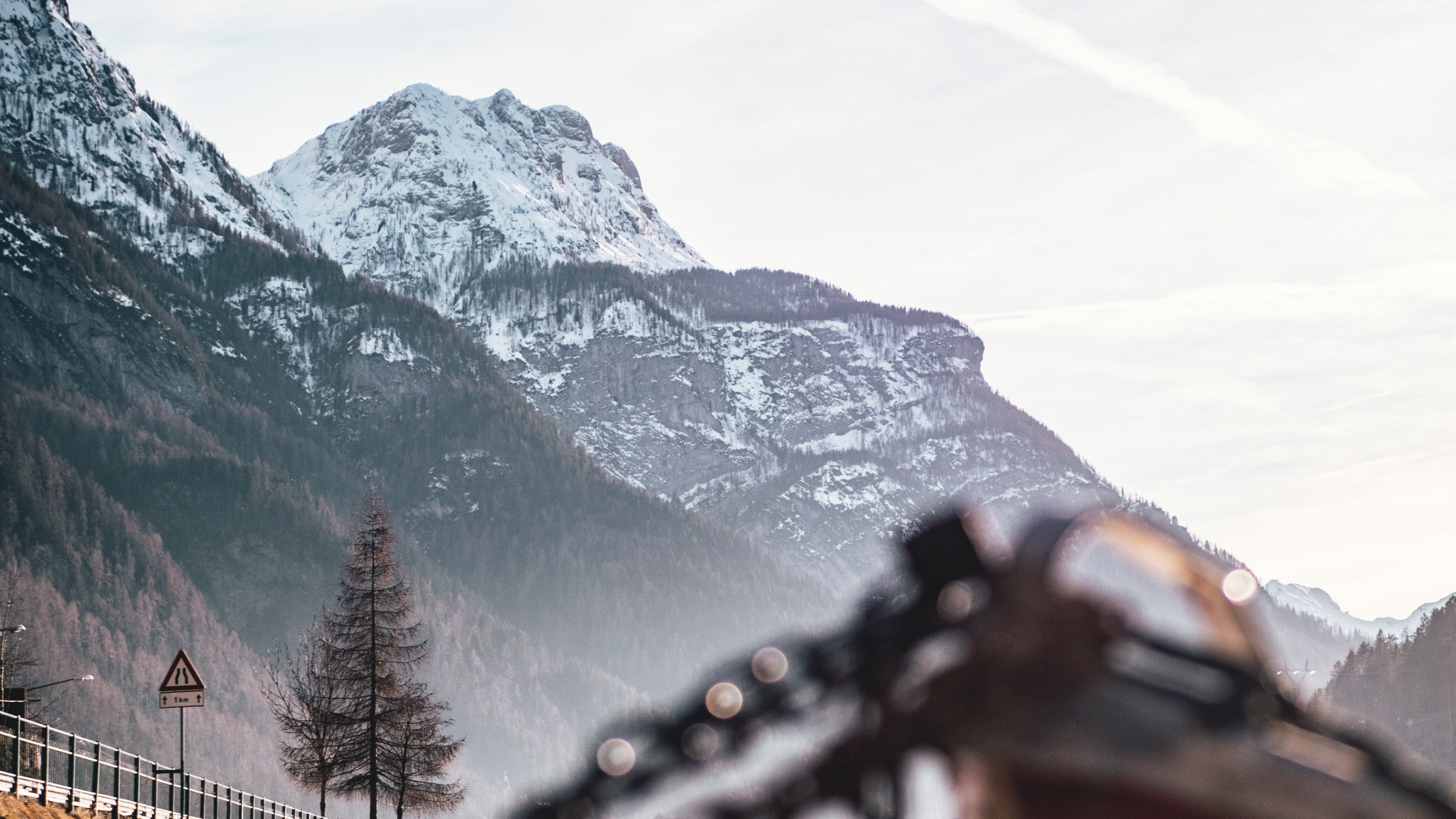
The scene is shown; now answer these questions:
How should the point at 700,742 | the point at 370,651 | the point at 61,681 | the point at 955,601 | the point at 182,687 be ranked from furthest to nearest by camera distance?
1. the point at 370,651
2. the point at 61,681
3. the point at 182,687
4. the point at 700,742
5. the point at 955,601

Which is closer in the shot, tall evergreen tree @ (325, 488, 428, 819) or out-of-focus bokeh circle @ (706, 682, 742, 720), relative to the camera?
out-of-focus bokeh circle @ (706, 682, 742, 720)

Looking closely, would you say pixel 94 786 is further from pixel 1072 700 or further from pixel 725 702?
pixel 1072 700

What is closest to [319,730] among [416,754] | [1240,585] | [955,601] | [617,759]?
[416,754]

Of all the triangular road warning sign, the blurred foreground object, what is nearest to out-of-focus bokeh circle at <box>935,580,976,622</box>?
the blurred foreground object

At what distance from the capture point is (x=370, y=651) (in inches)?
1491

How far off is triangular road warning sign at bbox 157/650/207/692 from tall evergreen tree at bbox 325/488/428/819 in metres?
12.4

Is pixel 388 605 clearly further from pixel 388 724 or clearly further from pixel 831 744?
pixel 831 744

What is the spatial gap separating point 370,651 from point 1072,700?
37922 millimetres

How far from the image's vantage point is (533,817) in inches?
77.7

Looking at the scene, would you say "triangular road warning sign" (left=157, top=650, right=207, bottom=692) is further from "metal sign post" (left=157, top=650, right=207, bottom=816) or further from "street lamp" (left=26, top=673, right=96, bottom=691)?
"street lamp" (left=26, top=673, right=96, bottom=691)

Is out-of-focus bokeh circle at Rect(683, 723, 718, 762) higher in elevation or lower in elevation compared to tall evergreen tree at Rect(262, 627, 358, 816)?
higher

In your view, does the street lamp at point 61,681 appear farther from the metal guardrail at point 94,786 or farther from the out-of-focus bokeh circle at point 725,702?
the out-of-focus bokeh circle at point 725,702

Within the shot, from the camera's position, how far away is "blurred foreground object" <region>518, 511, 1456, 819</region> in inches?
58.4

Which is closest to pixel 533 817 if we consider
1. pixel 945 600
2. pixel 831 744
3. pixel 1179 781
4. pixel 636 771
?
pixel 636 771
